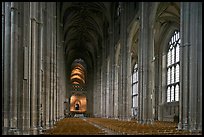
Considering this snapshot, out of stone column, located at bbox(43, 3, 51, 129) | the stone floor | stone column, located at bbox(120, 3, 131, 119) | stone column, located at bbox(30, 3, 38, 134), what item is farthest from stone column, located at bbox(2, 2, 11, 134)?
stone column, located at bbox(120, 3, 131, 119)

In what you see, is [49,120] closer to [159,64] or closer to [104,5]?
[159,64]

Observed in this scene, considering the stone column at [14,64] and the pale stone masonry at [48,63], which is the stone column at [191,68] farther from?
the stone column at [14,64]

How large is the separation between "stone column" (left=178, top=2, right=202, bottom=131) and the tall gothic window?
1787 centimetres

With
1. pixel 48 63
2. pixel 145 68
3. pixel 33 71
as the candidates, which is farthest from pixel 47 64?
pixel 145 68

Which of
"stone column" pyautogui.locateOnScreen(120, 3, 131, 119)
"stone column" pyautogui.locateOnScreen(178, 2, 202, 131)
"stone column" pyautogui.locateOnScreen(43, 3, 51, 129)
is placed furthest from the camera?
"stone column" pyautogui.locateOnScreen(120, 3, 131, 119)

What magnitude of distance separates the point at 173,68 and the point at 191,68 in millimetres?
19773

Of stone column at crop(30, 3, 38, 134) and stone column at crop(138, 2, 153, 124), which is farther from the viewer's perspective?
stone column at crop(138, 2, 153, 124)

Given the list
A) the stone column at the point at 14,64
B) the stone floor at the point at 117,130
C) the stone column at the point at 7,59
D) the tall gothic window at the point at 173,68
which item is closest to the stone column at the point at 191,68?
the stone floor at the point at 117,130

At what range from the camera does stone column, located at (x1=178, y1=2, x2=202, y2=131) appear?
1667 centimetres

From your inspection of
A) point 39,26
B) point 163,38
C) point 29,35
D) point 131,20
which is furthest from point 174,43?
point 29,35

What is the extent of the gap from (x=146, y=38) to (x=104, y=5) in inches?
726

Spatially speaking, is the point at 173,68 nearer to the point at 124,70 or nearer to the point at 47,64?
the point at 124,70

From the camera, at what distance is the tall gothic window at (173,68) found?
35.5m

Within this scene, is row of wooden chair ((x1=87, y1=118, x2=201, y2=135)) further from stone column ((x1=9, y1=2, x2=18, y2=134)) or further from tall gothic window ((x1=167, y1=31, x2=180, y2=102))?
tall gothic window ((x1=167, y1=31, x2=180, y2=102))
